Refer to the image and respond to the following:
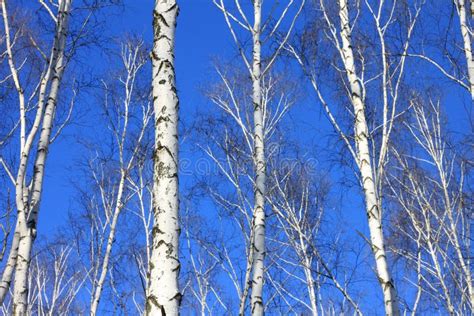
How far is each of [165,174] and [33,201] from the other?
2.60 metres

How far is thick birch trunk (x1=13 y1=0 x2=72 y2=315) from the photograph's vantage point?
4793 mm

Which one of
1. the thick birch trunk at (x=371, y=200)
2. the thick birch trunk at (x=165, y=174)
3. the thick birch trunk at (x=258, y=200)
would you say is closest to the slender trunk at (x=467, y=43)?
the thick birch trunk at (x=371, y=200)

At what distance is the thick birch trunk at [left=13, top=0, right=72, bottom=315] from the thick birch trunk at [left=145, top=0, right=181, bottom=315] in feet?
7.64

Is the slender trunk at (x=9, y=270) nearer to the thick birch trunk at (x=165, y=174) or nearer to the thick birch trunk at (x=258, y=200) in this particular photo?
the thick birch trunk at (x=258, y=200)

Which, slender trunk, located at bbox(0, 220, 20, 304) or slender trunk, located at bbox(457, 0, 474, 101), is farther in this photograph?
slender trunk, located at bbox(0, 220, 20, 304)

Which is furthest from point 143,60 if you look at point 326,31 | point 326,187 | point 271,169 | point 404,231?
point 404,231

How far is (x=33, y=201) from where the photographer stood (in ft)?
17.0

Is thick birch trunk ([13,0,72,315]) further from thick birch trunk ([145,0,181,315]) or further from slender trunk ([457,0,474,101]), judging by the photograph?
slender trunk ([457,0,474,101])

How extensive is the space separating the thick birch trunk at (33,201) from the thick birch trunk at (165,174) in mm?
2328

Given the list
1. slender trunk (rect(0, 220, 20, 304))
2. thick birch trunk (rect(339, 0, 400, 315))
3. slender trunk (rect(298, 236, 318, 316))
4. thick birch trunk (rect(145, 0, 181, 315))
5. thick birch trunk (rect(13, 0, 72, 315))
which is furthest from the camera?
slender trunk (rect(298, 236, 318, 316))

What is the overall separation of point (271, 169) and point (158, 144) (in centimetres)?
688

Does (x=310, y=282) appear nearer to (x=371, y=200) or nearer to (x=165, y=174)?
(x=371, y=200)

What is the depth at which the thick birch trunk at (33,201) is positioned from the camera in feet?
15.7

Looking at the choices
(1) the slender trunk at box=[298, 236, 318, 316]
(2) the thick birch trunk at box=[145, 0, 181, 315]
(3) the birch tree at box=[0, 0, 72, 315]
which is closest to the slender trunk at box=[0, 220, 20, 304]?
(3) the birch tree at box=[0, 0, 72, 315]
